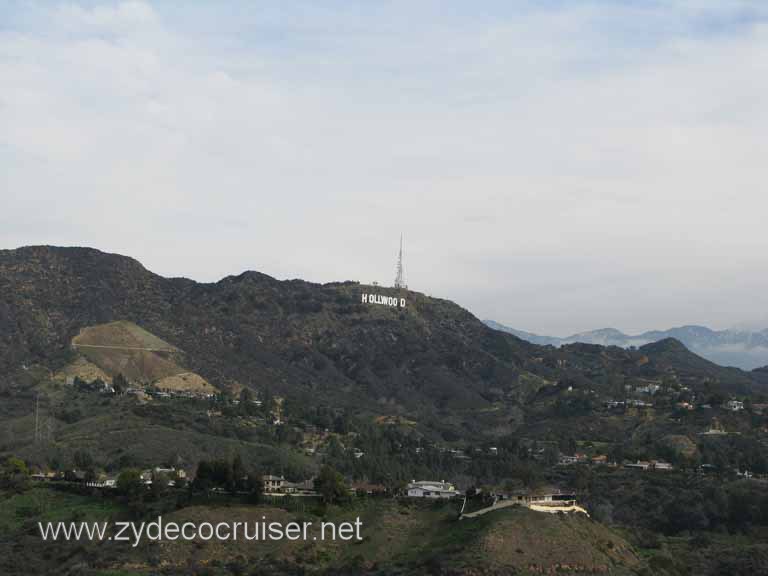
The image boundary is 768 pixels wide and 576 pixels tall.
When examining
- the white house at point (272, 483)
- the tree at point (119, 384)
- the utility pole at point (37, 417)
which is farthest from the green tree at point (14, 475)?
the tree at point (119, 384)

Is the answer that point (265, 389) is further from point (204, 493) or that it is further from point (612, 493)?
point (204, 493)

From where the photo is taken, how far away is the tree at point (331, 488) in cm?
9162

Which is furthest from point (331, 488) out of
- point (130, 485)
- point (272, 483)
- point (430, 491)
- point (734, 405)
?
point (734, 405)

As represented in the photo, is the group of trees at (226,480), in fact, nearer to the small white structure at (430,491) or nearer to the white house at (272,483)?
the white house at (272,483)

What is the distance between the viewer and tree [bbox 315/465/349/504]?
301ft

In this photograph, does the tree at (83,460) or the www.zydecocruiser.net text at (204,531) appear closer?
the www.zydecocruiser.net text at (204,531)

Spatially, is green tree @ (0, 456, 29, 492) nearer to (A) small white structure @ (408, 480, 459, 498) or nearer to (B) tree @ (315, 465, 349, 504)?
(B) tree @ (315, 465, 349, 504)

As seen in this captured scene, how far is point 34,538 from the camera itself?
86500 mm

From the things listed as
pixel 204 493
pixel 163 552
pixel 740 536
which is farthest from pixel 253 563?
pixel 740 536

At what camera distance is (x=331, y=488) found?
91.9 metres

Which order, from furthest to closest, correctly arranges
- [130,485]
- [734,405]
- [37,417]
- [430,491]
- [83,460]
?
[734,405] < [37,417] < [83,460] < [430,491] < [130,485]

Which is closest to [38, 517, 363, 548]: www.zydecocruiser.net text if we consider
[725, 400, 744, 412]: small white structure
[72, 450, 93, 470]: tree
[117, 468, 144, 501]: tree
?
[117, 468, 144, 501]: tree

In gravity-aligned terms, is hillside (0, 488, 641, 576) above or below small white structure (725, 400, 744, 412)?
below

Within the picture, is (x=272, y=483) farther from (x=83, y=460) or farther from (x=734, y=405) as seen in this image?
(x=734, y=405)
